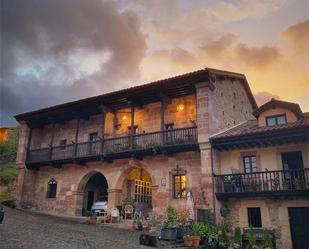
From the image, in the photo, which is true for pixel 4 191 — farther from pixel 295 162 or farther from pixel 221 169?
pixel 295 162

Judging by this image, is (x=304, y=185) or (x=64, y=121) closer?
(x=304, y=185)

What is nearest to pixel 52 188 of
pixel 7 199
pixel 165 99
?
pixel 7 199

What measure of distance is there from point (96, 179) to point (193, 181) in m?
9.68

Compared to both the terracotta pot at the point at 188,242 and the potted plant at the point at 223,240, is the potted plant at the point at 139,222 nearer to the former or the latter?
Result: the terracotta pot at the point at 188,242

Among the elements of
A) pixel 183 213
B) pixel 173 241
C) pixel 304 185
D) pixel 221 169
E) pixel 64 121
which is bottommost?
pixel 173 241

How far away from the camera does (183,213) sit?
17.1 m

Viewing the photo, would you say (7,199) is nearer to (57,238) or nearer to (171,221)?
(57,238)

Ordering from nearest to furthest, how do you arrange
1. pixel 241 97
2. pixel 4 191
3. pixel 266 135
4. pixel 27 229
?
pixel 27 229
pixel 266 135
pixel 241 97
pixel 4 191

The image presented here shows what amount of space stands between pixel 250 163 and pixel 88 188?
40.1ft

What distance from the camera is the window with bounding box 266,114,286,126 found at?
17812 mm

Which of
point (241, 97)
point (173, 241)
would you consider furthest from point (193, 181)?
point (241, 97)

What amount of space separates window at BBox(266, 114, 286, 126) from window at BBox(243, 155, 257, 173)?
2.08 m

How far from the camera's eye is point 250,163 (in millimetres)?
17641

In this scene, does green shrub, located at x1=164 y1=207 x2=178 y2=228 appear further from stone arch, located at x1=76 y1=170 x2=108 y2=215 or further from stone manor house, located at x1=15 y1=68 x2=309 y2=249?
stone arch, located at x1=76 y1=170 x2=108 y2=215
